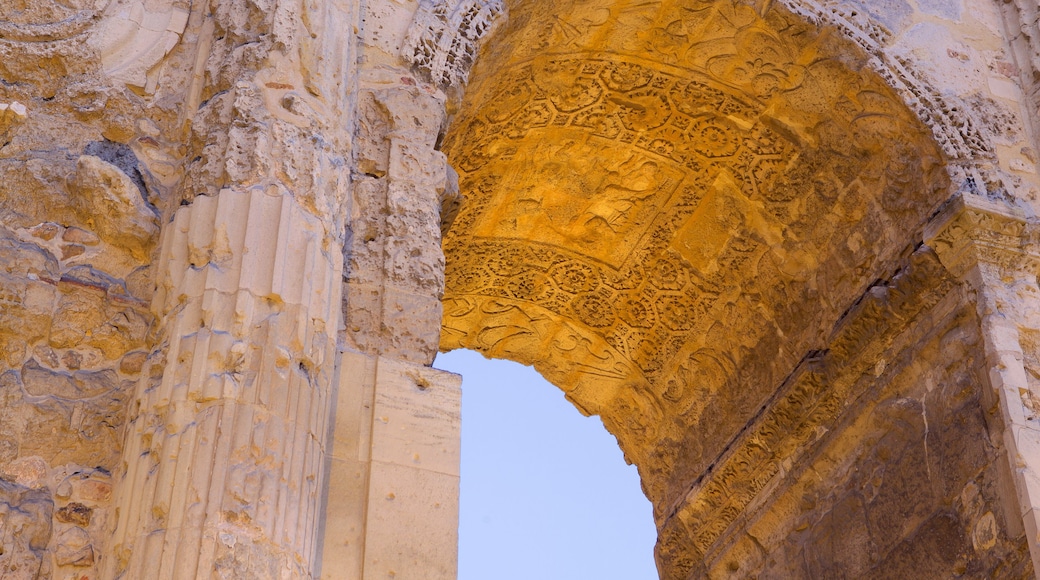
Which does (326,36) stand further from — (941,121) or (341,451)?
(941,121)

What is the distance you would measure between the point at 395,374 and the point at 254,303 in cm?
58

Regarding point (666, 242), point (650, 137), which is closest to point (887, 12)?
point (650, 137)

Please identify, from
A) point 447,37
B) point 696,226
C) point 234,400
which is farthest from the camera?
point 696,226

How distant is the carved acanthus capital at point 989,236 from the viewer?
214 inches

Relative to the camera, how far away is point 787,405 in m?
6.60

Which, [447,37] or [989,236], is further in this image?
[989,236]

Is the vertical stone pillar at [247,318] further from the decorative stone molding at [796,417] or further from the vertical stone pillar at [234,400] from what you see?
the decorative stone molding at [796,417]

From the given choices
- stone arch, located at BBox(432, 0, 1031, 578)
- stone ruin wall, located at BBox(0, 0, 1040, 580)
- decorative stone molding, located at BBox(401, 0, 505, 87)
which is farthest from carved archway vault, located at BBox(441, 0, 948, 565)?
stone ruin wall, located at BBox(0, 0, 1040, 580)

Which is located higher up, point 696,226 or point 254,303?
point 254,303

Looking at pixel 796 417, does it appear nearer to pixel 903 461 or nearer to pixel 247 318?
pixel 903 461

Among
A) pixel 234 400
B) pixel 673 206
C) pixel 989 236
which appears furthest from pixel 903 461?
pixel 234 400

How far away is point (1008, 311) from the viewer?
5289mm

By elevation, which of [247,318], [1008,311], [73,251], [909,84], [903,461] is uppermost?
[909,84]

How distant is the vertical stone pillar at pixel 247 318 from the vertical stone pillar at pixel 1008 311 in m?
2.93
